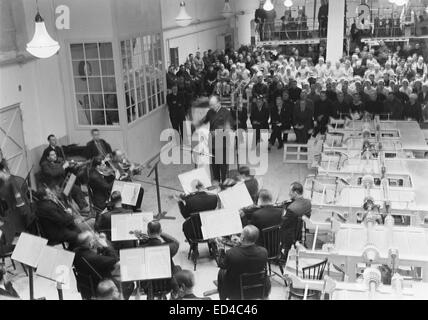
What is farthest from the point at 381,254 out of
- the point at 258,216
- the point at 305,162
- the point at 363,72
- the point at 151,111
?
the point at 363,72

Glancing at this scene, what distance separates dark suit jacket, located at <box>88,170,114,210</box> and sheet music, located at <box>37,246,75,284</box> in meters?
2.90

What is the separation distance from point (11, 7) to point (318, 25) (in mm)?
13883

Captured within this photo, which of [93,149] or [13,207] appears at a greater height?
[93,149]

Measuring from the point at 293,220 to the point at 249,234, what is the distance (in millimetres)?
1319

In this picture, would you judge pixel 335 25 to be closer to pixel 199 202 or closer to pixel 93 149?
pixel 93 149

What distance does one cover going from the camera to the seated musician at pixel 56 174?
758cm

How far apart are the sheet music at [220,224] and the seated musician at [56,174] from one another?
3358 millimetres

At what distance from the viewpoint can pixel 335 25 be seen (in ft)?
48.0

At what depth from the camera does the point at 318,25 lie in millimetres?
19125

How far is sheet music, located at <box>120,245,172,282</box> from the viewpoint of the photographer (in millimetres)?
3904

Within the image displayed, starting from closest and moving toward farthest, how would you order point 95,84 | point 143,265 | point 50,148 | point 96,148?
point 143,265 < point 50,148 < point 96,148 < point 95,84

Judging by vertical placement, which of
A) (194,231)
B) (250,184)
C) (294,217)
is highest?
(250,184)

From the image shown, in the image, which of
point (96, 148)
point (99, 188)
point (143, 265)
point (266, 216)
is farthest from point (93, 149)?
point (143, 265)

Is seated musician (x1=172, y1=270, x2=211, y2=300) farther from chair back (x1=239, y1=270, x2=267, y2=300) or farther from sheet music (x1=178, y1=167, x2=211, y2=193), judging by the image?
sheet music (x1=178, y1=167, x2=211, y2=193)
